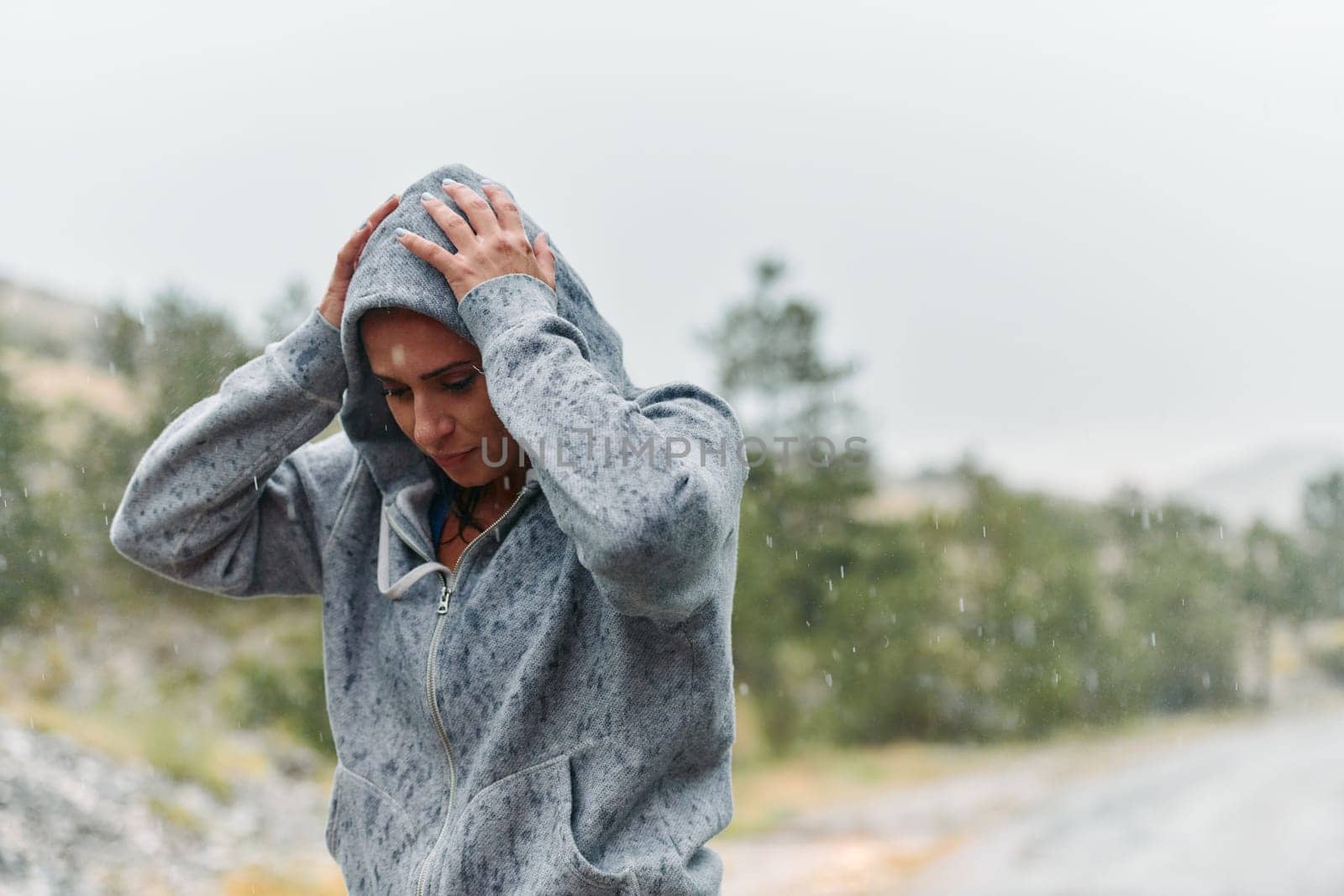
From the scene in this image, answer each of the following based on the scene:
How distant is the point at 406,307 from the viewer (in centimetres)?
87

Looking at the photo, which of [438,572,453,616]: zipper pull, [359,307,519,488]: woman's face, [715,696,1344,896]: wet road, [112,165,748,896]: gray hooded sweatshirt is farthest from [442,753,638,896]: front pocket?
[715,696,1344,896]: wet road

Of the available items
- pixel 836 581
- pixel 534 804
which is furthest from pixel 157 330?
pixel 534 804

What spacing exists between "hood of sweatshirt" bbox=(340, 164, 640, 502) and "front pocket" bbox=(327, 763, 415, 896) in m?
0.25

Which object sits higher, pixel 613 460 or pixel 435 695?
pixel 613 460

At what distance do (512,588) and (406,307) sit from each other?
0.23 metres

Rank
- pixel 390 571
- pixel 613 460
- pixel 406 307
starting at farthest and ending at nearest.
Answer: pixel 390 571 → pixel 406 307 → pixel 613 460

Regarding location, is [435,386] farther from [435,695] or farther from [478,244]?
[435,695]

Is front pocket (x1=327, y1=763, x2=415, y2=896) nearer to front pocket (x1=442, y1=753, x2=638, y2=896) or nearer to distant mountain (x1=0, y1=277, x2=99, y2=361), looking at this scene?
front pocket (x1=442, y1=753, x2=638, y2=896)

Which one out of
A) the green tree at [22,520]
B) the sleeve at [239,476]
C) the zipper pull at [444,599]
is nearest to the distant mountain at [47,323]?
the green tree at [22,520]

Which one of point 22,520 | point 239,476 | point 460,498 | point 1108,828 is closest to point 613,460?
point 460,498

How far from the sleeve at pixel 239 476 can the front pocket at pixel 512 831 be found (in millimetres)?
325

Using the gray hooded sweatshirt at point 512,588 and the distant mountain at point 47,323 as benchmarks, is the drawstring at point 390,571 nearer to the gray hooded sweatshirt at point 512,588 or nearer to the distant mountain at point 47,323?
the gray hooded sweatshirt at point 512,588

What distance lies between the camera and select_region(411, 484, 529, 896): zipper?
0.89 meters

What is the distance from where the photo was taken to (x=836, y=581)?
31.1ft
